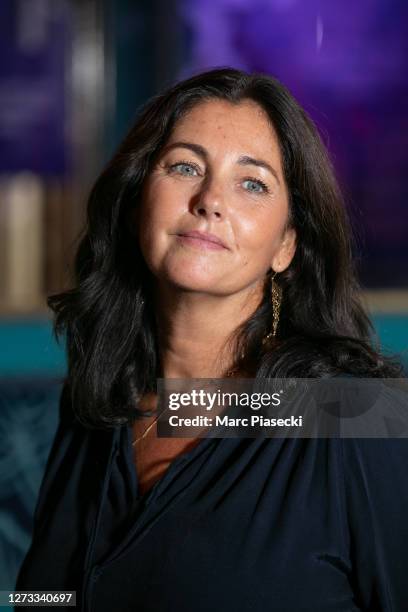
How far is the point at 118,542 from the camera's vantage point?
1173 millimetres

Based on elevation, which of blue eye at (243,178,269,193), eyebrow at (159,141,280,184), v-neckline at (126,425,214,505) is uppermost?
eyebrow at (159,141,280,184)

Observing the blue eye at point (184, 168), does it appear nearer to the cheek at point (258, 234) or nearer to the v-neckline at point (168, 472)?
the cheek at point (258, 234)

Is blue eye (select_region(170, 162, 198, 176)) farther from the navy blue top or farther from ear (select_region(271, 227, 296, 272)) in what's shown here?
the navy blue top

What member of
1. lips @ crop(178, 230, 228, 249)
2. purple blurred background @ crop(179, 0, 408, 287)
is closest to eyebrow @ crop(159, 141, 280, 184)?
lips @ crop(178, 230, 228, 249)

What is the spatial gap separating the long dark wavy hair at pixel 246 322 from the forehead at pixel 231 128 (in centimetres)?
1

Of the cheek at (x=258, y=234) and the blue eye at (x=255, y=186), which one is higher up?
the blue eye at (x=255, y=186)

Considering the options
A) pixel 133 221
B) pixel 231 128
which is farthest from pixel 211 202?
pixel 133 221

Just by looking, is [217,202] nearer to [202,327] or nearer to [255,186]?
[255,186]

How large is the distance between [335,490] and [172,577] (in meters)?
0.22

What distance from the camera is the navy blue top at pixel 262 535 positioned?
3.52ft

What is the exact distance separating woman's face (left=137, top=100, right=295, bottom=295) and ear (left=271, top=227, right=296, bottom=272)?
25 millimetres

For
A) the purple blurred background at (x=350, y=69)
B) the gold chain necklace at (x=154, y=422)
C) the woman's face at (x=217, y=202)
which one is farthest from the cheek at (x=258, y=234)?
the purple blurred background at (x=350, y=69)

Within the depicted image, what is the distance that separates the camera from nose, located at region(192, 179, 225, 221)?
1.20 meters

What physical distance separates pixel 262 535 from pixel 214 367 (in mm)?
299
